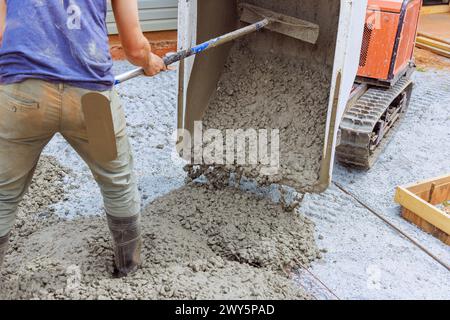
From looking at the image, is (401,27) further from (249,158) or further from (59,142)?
(59,142)

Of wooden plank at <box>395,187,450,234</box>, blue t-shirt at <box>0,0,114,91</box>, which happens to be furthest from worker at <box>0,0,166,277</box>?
wooden plank at <box>395,187,450,234</box>

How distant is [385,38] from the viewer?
15.0 feet

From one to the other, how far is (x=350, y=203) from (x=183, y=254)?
145 centimetres

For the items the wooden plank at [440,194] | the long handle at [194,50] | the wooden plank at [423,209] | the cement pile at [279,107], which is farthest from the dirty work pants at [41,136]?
the wooden plank at [440,194]

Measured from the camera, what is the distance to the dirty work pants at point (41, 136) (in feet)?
7.35

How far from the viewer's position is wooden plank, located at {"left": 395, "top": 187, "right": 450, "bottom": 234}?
359 cm

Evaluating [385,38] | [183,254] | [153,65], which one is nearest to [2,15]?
[153,65]

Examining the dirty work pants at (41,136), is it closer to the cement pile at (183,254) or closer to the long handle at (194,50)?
the long handle at (194,50)

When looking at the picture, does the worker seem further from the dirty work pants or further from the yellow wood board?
the yellow wood board

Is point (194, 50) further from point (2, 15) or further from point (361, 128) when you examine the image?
point (361, 128)

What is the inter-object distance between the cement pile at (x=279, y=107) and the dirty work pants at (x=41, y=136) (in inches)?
43.7

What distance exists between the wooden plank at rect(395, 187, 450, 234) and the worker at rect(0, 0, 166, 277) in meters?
2.10

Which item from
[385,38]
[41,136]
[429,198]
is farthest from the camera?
[385,38]

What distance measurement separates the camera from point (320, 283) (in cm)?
313
